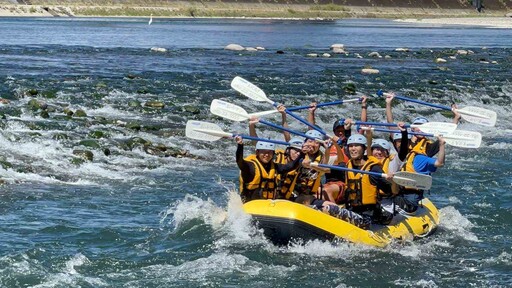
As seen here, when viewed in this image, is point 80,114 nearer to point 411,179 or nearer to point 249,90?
point 249,90

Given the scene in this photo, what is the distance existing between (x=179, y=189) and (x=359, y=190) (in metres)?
3.66

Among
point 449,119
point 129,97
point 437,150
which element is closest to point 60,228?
point 437,150

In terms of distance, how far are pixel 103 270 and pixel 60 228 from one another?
1755 millimetres

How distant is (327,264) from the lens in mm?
10383

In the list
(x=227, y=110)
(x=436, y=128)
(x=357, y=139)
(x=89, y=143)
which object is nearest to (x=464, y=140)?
(x=436, y=128)

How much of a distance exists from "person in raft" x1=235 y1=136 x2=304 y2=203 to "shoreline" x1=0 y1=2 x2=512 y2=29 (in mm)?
64533

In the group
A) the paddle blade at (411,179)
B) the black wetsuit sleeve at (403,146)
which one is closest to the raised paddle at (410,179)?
the paddle blade at (411,179)

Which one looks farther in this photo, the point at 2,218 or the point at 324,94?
the point at 324,94

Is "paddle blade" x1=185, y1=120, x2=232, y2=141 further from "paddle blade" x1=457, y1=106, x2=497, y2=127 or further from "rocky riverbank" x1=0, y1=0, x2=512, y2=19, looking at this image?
"rocky riverbank" x1=0, y1=0, x2=512, y2=19

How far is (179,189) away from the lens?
45.9 feet

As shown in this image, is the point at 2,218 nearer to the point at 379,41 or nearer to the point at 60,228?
the point at 60,228

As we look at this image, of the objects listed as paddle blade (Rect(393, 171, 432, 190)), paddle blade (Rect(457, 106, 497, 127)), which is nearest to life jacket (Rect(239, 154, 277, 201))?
paddle blade (Rect(393, 171, 432, 190))

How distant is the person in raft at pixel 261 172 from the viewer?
36.1ft

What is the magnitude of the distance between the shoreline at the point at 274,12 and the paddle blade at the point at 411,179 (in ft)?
215
